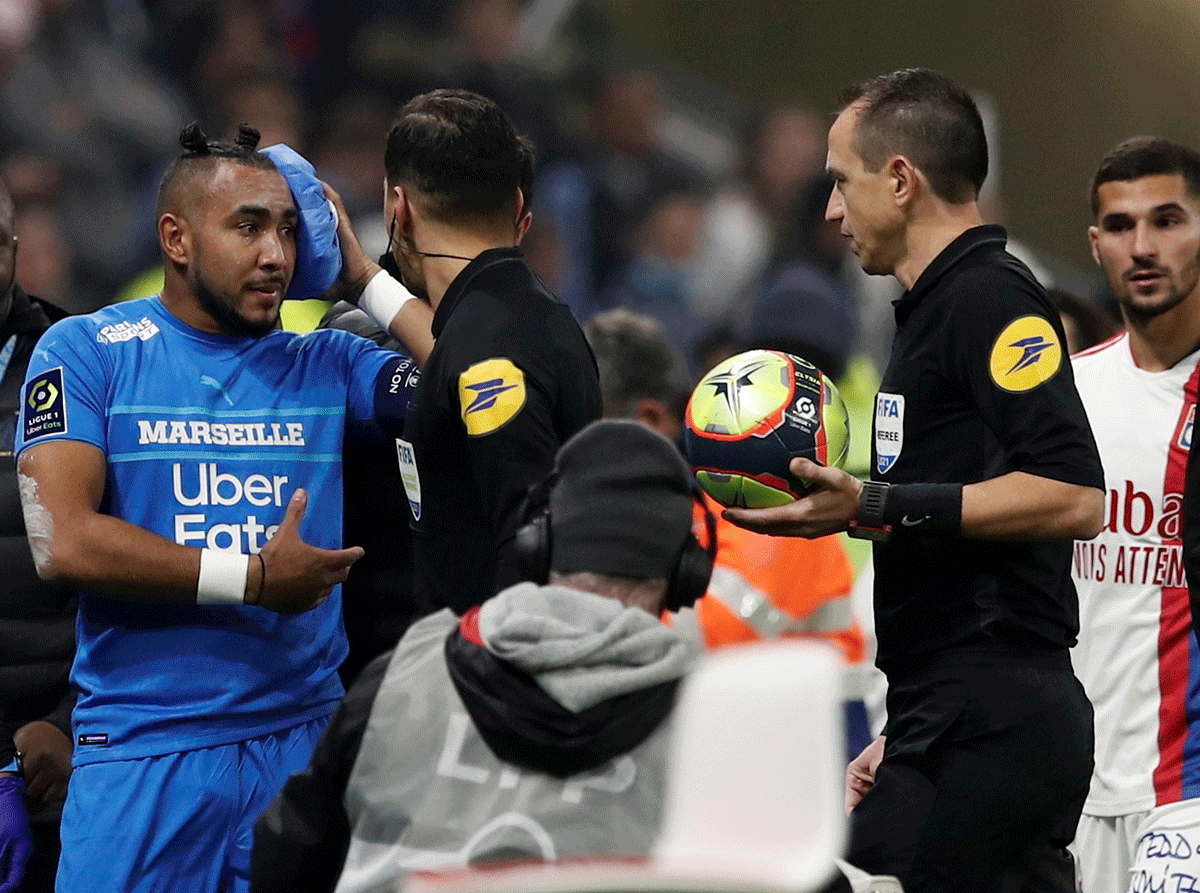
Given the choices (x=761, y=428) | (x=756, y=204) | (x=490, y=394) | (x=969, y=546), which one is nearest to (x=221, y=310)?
(x=490, y=394)

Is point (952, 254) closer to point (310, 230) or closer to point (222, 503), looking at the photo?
point (310, 230)

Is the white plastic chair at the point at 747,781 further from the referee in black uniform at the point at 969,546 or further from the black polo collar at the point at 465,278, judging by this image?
the black polo collar at the point at 465,278

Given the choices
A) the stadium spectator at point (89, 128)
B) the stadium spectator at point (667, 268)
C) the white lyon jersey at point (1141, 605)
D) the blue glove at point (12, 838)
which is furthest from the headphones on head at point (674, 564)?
the stadium spectator at point (667, 268)

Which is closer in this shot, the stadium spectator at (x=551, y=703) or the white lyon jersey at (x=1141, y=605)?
the stadium spectator at (x=551, y=703)

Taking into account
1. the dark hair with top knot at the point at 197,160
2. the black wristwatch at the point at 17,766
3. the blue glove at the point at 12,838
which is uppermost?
the dark hair with top knot at the point at 197,160

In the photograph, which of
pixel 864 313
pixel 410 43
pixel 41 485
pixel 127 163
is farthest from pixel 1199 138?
pixel 41 485

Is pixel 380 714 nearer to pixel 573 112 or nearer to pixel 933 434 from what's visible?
pixel 933 434

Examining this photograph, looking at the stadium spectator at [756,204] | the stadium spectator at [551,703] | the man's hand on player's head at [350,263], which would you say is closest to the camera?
the stadium spectator at [551,703]

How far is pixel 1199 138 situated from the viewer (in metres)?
11.8

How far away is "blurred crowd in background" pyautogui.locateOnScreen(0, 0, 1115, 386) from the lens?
9.96 metres

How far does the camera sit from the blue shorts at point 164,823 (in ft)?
10.9

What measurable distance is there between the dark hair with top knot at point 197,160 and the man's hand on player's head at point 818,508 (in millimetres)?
1379

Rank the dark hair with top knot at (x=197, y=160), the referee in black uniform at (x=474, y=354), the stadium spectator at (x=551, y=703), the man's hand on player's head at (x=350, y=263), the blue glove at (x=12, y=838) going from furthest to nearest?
the man's hand on player's head at (x=350, y=263) → the blue glove at (x=12, y=838) → the dark hair with top knot at (x=197, y=160) → the referee in black uniform at (x=474, y=354) → the stadium spectator at (x=551, y=703)

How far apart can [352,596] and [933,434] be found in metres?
1.51
